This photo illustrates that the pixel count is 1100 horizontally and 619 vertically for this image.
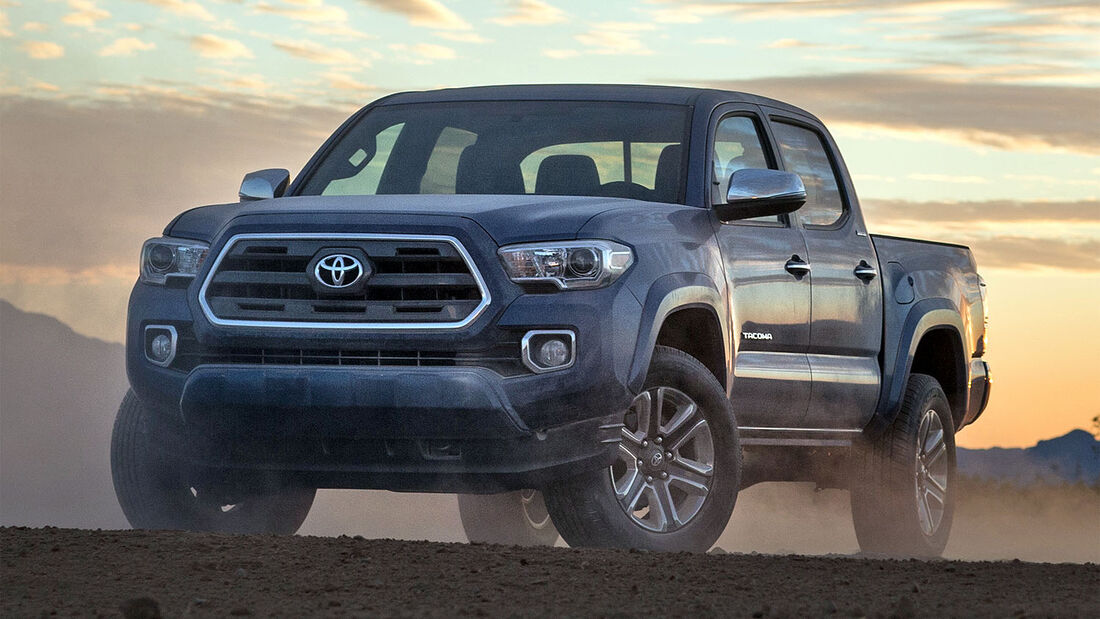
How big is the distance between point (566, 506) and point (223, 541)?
1.33 meters

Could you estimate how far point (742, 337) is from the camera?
8320 mm

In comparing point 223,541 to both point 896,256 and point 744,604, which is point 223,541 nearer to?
point 744,604

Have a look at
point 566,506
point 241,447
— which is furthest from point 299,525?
point 566,506

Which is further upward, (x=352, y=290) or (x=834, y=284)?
(x=352, y=290)

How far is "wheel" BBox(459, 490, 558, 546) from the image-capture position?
11406 mm

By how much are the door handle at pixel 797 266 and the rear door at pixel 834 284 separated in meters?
0.10

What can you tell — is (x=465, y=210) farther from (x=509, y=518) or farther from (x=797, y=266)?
(x=509, y=518)

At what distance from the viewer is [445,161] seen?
8906 mm

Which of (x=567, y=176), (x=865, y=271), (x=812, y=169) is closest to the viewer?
(x=567, y=176)

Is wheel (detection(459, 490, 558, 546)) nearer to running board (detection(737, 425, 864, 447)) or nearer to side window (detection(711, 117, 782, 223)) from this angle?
running board (detection(737, 425, 864, 447))

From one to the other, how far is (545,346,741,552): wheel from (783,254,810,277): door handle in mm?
1290

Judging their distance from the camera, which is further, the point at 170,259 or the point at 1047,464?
the point at 1047,464

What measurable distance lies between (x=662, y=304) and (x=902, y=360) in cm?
300

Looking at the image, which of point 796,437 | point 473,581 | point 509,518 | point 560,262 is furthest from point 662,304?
point 509,518
